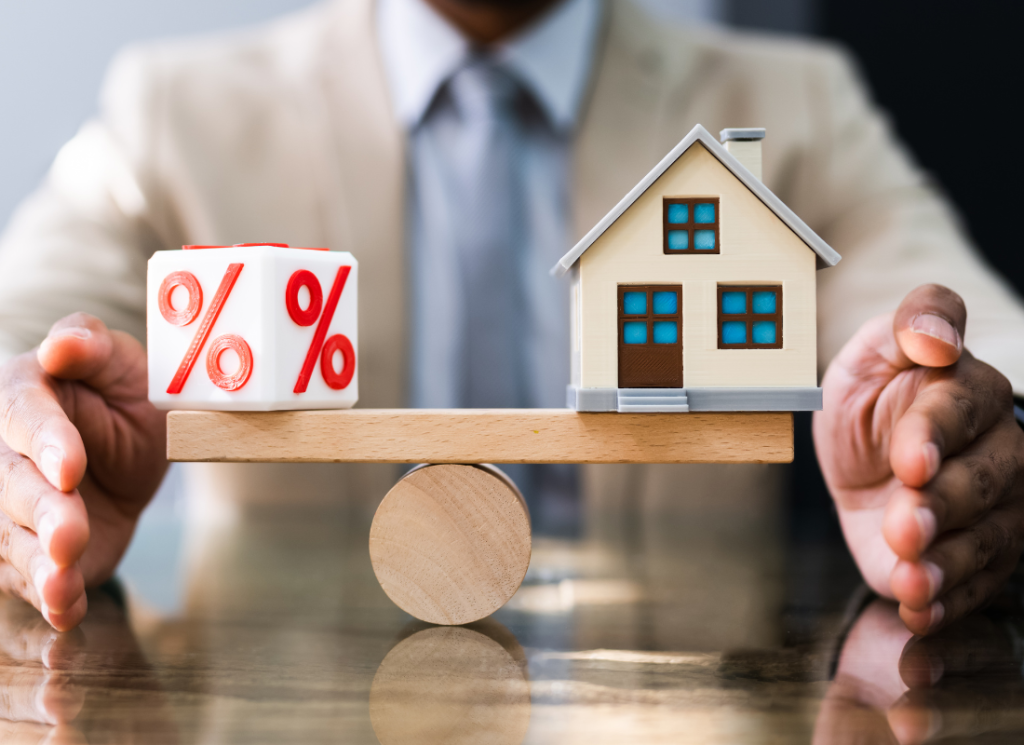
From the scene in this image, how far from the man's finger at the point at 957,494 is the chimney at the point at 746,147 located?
1.22 feet

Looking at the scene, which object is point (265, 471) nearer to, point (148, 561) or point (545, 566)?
point (148, 561)

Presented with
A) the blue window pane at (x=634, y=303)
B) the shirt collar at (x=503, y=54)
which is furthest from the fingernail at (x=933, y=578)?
the shirt collar at (x=503, y=54)

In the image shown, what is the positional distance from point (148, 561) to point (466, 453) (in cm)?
65

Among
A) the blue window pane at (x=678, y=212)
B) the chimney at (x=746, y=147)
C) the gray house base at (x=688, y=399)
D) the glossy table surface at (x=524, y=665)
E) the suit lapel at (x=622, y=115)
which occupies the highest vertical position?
the suit lapel at (x=622, y=115)

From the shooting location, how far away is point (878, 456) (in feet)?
2.95

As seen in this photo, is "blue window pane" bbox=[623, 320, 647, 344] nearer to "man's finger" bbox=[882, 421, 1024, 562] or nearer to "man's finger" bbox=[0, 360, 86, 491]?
"man's finger" bbox=[882, 421, 1024, 562]

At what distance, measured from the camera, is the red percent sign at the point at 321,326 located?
2.57 ft

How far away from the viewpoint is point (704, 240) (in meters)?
0.77

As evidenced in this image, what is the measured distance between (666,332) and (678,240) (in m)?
0.10

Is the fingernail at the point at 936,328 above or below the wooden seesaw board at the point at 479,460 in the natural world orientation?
above

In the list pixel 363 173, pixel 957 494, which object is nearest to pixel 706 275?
pixel 957 494

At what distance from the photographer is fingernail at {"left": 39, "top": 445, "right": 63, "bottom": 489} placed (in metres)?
0.72

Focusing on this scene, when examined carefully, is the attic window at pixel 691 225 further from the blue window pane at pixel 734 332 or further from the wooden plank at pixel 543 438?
the wooden plank at pixel 543 438

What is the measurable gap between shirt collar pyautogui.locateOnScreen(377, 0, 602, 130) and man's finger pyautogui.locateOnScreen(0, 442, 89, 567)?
113cm
